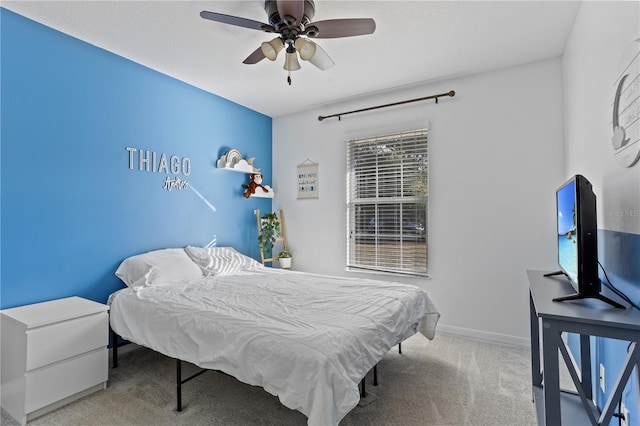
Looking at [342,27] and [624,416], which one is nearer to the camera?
[624,416]

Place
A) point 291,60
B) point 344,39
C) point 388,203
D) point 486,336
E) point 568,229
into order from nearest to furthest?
point 568,229 → point 291,60 → point 344,39 → point 486,336 → point 388,203

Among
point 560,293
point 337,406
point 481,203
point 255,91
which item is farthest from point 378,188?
point 337,406

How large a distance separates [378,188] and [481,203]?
1178 millimetres

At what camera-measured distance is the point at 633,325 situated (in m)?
1.09

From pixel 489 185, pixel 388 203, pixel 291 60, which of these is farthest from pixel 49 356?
pixel 489 185

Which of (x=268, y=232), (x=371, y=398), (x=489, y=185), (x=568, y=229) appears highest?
(x=489, y=185)

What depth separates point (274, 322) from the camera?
1900 mm

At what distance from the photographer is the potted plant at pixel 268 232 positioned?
438 centimetres

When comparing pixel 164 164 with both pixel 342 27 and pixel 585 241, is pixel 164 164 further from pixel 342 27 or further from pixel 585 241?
pixel 585 241

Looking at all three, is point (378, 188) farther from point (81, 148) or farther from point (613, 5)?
point (81, 148)

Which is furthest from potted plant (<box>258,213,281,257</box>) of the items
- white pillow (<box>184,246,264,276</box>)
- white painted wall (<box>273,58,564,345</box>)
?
white painted wall (<box>273,58,564,345</box>)

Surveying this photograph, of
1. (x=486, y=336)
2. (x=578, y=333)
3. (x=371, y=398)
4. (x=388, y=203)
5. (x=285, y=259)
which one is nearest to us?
(x=578, y=333)

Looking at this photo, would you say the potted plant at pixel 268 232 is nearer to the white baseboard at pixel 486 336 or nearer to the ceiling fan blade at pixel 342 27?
the white baseboard at pixel 486 336

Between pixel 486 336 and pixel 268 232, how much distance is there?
9.47 ft
